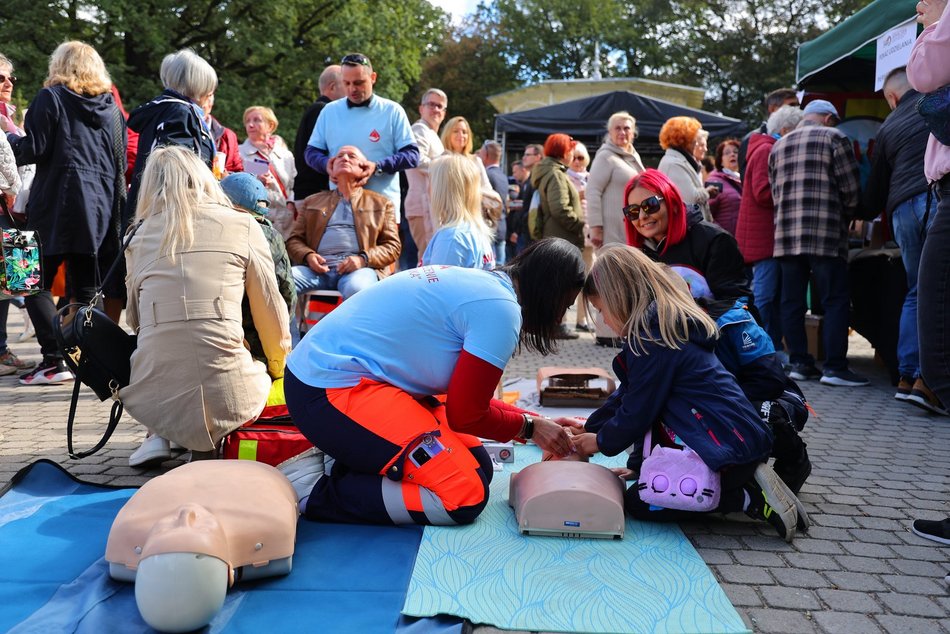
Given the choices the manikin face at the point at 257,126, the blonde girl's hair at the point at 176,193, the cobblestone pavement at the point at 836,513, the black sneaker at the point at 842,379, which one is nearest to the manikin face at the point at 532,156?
the manikin face at the point at 257,126

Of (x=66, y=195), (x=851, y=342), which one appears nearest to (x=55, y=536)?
(x=66, y=195)

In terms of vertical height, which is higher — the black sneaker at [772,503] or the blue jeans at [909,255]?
the blue jeans at [909,255]

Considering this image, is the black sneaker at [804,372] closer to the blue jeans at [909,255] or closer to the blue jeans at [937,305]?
the blue jeans at [909,255]

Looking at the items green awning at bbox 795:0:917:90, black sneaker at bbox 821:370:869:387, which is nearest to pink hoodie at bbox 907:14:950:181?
green awning at bbox 795:0:917:90

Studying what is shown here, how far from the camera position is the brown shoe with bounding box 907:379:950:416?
208 inches

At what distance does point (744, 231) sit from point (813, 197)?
2.51 feet

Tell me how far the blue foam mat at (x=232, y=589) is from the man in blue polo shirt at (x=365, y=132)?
3.36 m

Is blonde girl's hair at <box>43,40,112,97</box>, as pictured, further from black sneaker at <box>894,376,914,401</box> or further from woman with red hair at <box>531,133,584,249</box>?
black sneaker at <box>894,376,914,401</box>

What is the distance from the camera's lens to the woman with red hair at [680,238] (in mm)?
3898

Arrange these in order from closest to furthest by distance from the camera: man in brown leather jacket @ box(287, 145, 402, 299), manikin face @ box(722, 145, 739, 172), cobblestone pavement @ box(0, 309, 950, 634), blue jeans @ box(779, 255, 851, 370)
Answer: cobblestone pavement @ box(0, 309, 950, 634) < man in brown leather jacket @ box(287, 145, 402, 299) < blue jeans @ box(779, 255, 851, 370) < manikin face @ box(722, 145, 739, 172)

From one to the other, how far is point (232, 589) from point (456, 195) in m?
2.93

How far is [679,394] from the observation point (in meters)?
3.02

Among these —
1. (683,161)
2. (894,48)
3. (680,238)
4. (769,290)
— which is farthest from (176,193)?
(894,48)

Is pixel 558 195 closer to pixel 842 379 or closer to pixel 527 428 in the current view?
pixel 842 379
